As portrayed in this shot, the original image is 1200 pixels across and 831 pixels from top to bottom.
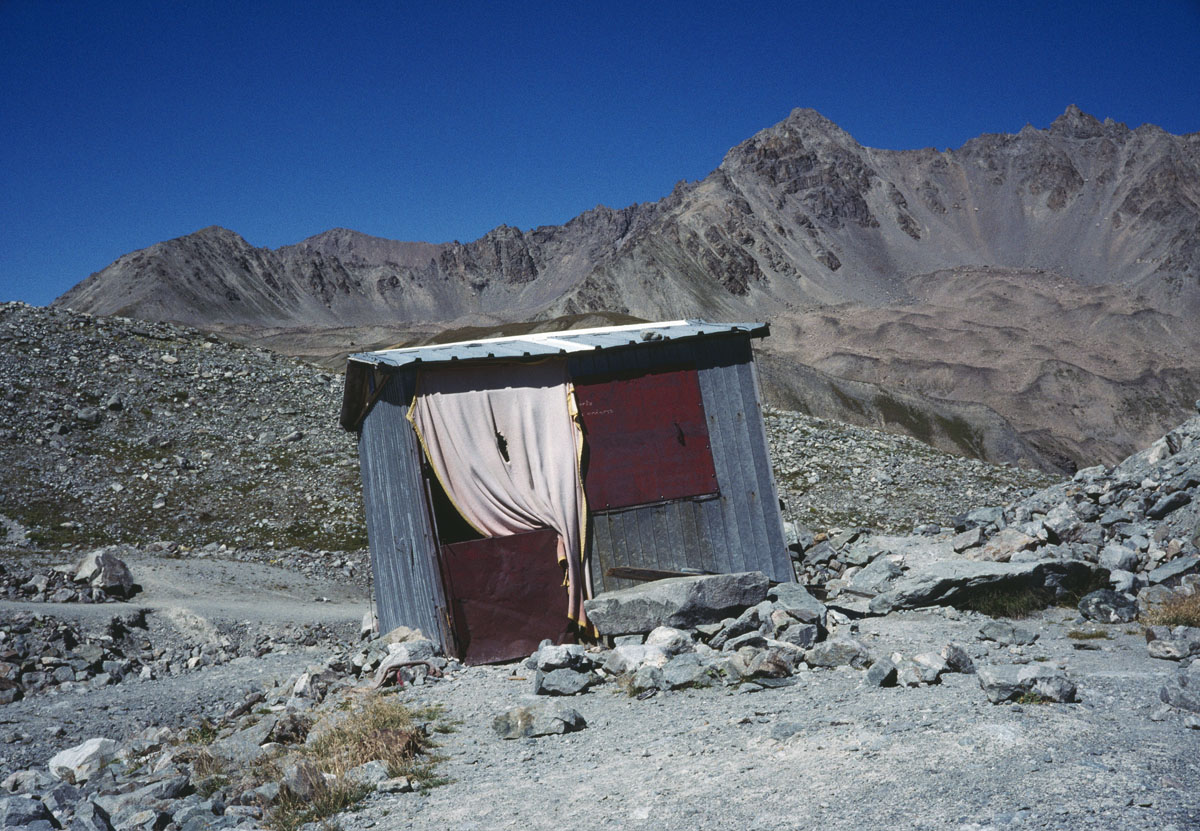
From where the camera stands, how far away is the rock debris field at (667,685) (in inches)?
223

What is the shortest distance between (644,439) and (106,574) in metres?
11.9

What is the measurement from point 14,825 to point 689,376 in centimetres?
919

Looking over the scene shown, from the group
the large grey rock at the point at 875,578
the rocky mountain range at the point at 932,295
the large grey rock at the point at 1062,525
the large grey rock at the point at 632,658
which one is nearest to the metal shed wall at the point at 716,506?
the large grey rock at the point at 875,578

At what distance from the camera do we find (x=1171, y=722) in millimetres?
6109

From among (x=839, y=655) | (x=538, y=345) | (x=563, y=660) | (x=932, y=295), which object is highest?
(x=932, y=295)

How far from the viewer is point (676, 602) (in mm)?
10695

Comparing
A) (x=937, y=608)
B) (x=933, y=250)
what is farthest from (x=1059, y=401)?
(x=933, y=250)

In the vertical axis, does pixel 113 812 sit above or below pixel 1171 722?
above


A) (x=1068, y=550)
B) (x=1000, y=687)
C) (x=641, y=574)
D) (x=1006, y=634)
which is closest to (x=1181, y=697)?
(x=1000, y=687)

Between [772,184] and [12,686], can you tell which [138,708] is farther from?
[772,184]

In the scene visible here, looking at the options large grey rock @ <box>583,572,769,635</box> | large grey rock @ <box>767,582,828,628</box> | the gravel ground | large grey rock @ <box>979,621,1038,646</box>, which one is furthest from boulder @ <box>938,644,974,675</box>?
large grey rock @ <box>583,572,769,635</box>

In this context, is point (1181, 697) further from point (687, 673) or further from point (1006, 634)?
point (687, 673)

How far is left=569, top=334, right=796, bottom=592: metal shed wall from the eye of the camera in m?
12.1

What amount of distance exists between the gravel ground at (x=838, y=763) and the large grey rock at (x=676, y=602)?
2196 millimetres
